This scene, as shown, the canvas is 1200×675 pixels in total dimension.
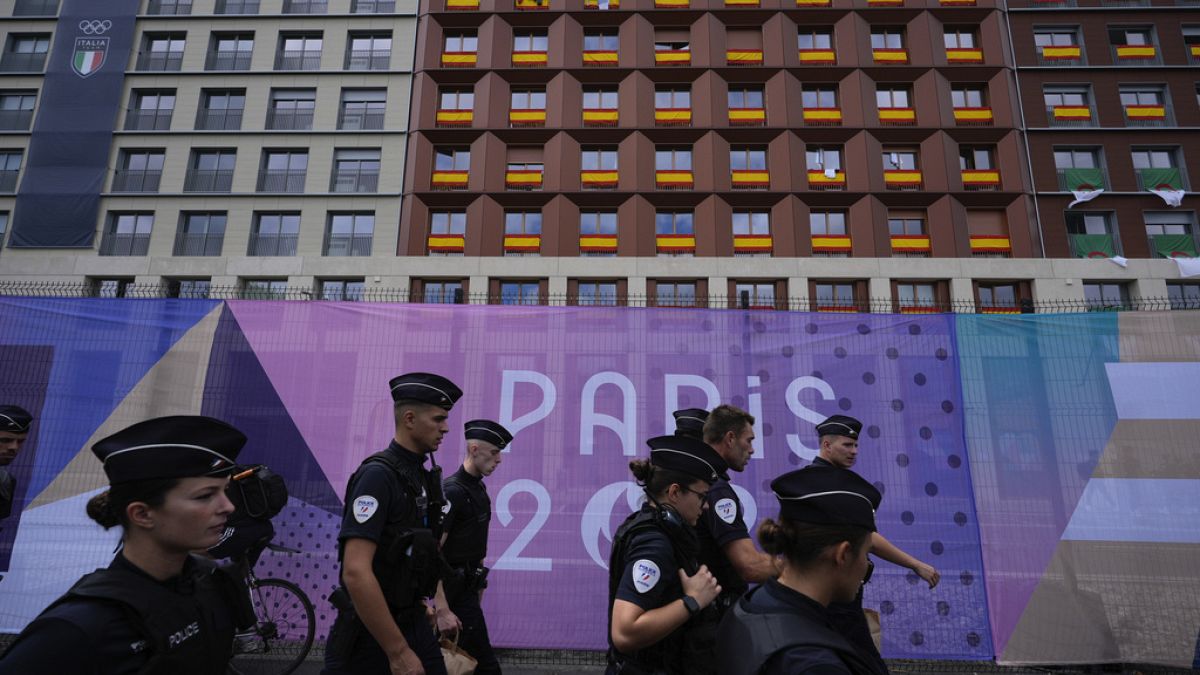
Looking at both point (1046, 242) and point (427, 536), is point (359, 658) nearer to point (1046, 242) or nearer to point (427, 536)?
point (427, 536)

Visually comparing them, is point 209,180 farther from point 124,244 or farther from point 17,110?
point 17,110

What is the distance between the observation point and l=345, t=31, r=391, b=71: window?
33062 millimetres

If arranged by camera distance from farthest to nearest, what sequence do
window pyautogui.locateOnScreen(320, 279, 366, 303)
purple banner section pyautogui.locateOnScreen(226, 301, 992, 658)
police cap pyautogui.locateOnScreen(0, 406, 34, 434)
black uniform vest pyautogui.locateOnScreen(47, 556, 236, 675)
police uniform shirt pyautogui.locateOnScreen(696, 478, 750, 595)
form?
window pyautogui.locateOnScreen(320, 279, 366, 303) < purple banner section pyautogui.locateOnScreen(226, 301, 992, 658) < police cap pyautogui.locateOnScreen(0, 406, 34, 434) < police uniform shirt pyautogui.locateOnScreen(696, 478, 750, 595) < black uniform vest pyautogui.locateOnScreen(47, 556, 236, 675)

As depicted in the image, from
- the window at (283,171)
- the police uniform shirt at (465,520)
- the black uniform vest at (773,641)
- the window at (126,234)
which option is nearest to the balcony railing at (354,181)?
the window at (283,171)

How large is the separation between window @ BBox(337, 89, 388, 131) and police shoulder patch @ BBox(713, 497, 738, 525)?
111ft

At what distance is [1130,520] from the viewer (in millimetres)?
6023

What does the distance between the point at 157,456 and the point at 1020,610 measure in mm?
7098

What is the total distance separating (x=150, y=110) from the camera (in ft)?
107

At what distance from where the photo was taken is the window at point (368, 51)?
108 feet

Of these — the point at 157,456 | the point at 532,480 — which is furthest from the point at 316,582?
the point at 157,456

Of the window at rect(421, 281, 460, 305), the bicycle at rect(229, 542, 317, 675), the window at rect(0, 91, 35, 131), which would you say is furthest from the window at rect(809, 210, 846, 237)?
the window at rect(0, 91, 35, 131)

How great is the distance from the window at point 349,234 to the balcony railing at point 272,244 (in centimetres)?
168

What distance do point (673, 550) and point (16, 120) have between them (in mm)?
45733

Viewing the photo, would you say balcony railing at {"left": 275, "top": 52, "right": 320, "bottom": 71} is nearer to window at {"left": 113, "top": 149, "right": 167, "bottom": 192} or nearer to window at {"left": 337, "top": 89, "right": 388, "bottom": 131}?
window at {"left": 337, "top": 89, "right": 388, "bottom": 131}
